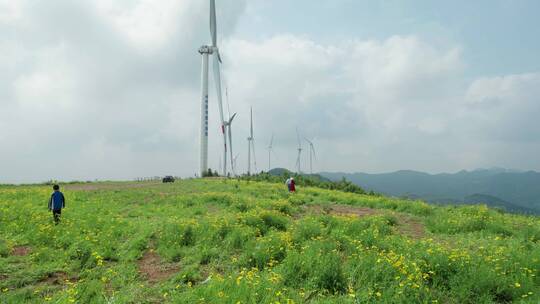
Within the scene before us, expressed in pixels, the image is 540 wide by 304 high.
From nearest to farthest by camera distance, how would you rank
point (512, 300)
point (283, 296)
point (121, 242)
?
point (283, 296) → point (512, 300) → point (121, 242)

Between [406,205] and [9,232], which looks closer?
[9,232]

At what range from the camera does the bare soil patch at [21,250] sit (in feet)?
40.5

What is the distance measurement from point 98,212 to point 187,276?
12.8 metres

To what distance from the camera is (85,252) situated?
1209 cm

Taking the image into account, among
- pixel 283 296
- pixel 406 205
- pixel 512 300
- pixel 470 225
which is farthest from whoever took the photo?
pixel 406 205

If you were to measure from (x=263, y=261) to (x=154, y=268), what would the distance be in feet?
10.6

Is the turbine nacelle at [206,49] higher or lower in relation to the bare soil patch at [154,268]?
higher

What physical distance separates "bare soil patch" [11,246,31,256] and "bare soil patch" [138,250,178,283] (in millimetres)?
3975

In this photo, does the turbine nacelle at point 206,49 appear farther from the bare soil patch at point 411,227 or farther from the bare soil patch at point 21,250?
the bare soil patch at point 21,250

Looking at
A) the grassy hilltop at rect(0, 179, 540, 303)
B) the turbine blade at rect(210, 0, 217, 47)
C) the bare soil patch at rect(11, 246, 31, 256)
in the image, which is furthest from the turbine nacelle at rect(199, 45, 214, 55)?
the bare soil patch at rect(11, 246, 31, 256)

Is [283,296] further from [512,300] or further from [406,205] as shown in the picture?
[406,205]

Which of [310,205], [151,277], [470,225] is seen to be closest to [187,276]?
[151,277]

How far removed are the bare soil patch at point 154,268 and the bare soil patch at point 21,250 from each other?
3.98 metres

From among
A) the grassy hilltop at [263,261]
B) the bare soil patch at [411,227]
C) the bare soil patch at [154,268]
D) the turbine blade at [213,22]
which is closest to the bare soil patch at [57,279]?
the grassy hilltop at [263,261]
